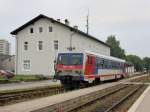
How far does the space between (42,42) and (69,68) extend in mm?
32408

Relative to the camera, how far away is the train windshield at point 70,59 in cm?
2712

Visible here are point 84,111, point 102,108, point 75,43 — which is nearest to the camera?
point 84,111

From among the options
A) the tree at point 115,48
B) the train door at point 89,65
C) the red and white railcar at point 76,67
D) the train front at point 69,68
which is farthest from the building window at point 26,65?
the tree at point 115,48

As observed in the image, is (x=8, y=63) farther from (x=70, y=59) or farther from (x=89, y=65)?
(x=70, y=59)

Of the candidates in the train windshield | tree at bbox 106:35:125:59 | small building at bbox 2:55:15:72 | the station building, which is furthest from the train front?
tree at bbox 106:35:125:59

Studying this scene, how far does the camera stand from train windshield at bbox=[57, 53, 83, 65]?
27.1 meters

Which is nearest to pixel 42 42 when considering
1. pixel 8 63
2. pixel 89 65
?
pixel 89 65

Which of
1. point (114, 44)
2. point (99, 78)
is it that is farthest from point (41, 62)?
point (114, 44)

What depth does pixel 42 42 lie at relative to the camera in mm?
58969

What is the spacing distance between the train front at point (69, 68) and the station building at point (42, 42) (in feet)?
94.9

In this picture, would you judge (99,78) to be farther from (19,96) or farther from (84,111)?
(84,111)

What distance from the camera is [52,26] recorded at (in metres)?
58.2

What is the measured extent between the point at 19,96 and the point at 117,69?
77.9 ft

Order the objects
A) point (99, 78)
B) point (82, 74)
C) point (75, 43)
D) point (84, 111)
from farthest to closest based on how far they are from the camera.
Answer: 1. point (75, 43)
2. point (99, 78)
3. point (82, 74)
4. point (84, 111)
